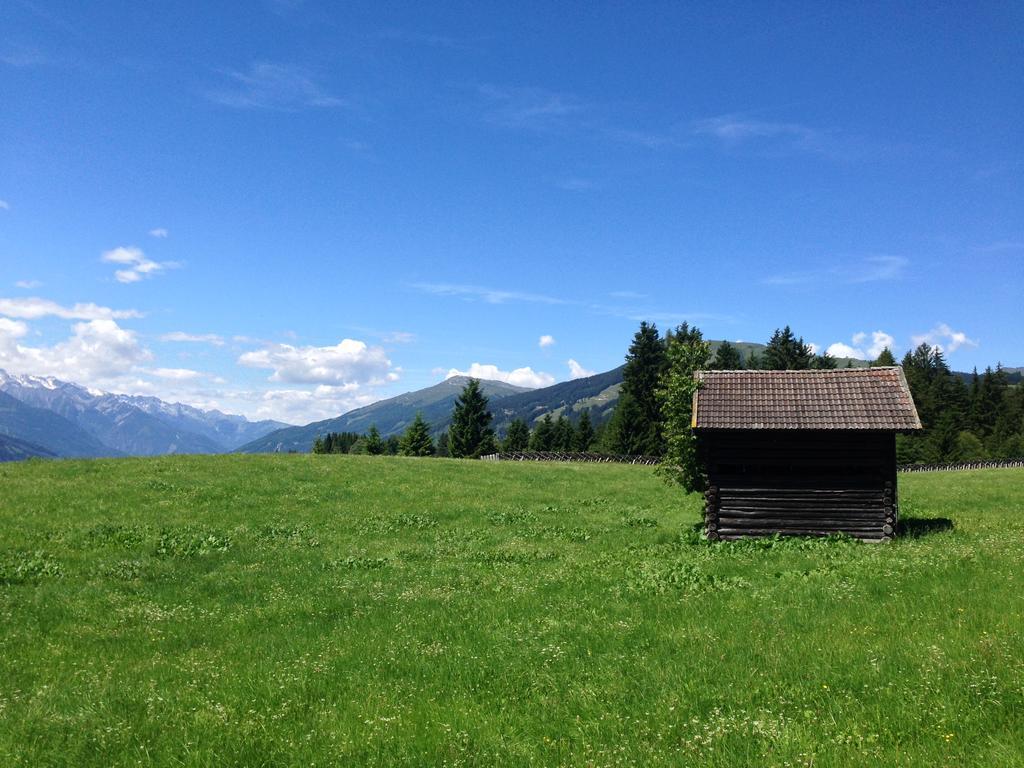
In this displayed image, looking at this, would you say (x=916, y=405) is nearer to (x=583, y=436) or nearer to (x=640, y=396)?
(x=640, y=396)

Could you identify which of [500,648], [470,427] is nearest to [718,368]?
[470,427]

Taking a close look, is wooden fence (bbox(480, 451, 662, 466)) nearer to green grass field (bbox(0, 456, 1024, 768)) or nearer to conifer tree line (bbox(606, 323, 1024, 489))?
conifer tree line (bbox(606, 323, 1024, 489))

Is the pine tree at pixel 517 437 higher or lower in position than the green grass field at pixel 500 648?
higher

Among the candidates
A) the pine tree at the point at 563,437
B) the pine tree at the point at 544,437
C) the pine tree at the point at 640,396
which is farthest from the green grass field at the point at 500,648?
the pine tree at the point at 544,437

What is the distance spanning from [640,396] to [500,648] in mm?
73984

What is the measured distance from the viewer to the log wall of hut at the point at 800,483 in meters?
22.1

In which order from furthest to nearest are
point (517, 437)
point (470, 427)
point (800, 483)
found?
point (517, 437)
point (470, 427)
point (800, 483)

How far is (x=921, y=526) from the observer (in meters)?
24.3

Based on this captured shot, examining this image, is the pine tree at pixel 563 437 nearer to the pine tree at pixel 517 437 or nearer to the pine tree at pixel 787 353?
the pine tree at pixel 517 437

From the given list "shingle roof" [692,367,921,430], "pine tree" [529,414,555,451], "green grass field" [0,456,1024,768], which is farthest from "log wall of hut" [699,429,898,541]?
"pine tree" [529,414,555,451]

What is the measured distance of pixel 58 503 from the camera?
25.4 meters

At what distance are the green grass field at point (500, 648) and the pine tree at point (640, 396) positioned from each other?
186 feet

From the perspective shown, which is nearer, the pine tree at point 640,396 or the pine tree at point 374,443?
the pine tree at point 640,396

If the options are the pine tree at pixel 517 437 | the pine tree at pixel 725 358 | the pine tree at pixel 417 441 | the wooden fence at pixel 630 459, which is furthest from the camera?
the pine tree at pixel 517 437
